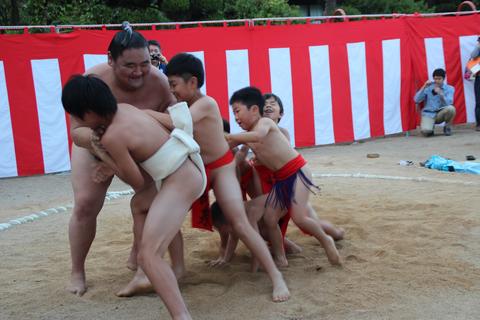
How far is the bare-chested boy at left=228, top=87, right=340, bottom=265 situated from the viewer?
3.08 m

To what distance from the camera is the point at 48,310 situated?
103 inches

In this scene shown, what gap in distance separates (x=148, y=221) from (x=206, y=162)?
607mm

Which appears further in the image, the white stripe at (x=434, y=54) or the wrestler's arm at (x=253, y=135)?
the white stripe at (x=434, y=54)

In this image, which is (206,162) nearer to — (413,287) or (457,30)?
(413,287)

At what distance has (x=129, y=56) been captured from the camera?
103 inches

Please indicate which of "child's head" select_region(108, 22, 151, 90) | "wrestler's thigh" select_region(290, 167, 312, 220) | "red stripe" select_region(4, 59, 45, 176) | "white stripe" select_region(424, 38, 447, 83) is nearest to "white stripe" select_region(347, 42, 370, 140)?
"white stripe" select_region(424, 38, 447, 83)

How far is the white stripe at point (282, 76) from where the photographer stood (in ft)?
23.8

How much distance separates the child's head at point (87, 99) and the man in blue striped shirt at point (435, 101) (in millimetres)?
6424

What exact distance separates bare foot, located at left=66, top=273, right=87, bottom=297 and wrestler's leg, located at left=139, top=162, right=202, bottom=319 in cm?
62

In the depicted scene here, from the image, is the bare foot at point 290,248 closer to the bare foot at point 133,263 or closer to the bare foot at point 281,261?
the bare foot at point 281,261

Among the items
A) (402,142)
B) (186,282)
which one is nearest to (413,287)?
(186,282)

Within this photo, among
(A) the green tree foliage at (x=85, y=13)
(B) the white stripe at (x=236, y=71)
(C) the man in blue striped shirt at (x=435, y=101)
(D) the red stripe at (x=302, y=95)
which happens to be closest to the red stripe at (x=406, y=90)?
(C) the man in blue striped shirt at (x=435, y=101)

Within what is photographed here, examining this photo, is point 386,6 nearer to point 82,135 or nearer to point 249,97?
point 249,97

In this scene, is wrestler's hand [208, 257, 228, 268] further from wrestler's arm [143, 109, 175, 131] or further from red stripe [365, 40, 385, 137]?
red stripe [365, 40, 385, 137]
